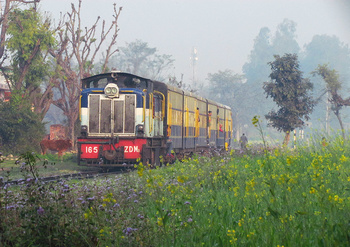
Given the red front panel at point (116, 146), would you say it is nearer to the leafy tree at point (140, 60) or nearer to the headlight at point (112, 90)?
the headlight at point (112, 90)

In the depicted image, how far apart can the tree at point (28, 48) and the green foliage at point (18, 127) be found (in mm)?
1969

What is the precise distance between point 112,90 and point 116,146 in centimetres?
196

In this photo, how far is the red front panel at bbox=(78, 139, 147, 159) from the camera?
1706 centimetres

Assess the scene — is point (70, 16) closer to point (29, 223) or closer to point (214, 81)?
point (29, 223)

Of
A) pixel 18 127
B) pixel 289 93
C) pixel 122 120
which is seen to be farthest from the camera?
pixel 289 93

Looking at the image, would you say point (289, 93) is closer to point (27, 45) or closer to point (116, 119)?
point (27, 45)

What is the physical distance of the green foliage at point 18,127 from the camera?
2556 centimetres

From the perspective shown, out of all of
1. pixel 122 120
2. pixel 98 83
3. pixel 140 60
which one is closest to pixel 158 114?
pixel 122 120

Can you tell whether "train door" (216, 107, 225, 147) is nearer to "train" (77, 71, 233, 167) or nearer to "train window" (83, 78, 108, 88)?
"train" (77, 71, 233, 167)

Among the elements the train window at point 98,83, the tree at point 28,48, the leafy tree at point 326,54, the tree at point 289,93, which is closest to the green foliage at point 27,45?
the tree at point 28,48

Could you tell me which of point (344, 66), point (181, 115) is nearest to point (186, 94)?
point (181, 115)

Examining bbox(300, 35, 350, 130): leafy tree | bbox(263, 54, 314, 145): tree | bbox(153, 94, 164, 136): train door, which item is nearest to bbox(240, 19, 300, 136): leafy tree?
bbox(300, 35, 350, 130): leafy tree

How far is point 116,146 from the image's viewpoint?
56.6ft

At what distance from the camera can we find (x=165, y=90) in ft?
60.8
